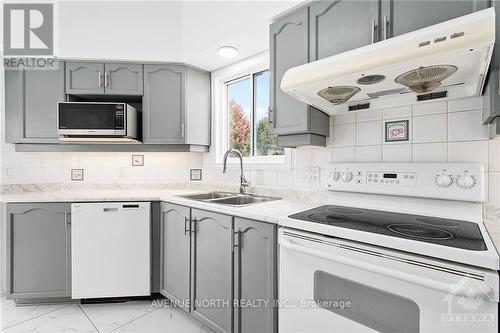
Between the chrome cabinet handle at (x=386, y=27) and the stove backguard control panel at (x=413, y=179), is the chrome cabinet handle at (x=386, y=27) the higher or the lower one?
the higher one

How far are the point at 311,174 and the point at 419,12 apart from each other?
1.06 m

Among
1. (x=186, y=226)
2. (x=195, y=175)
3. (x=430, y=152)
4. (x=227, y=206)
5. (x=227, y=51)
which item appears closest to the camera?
(x=430, y=152)

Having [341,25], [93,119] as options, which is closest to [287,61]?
[341,25]

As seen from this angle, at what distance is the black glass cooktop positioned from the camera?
91 centimetres

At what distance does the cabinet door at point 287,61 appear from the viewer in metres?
1.53

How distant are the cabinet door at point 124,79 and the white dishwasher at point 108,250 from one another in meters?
1.02

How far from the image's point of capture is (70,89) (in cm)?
226

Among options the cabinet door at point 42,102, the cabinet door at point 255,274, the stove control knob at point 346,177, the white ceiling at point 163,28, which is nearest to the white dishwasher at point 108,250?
the cabinet door at point 42,102

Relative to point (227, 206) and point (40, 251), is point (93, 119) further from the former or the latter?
point (227, 206)

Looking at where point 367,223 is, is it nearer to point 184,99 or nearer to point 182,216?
point 182,216

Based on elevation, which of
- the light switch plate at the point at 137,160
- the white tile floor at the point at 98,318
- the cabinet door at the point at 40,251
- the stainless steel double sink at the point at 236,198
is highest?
the light switch plate at the point at 137,160

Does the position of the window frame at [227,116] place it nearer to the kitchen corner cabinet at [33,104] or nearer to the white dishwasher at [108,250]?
the white dishwasher at [108,250]

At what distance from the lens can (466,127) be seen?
1.26 metres

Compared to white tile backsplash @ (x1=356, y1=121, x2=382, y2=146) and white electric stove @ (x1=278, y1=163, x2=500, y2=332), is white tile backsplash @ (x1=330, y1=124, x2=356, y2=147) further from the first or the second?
white electric stove @ (x1=278, y1=163, x2=500, y2=332)
